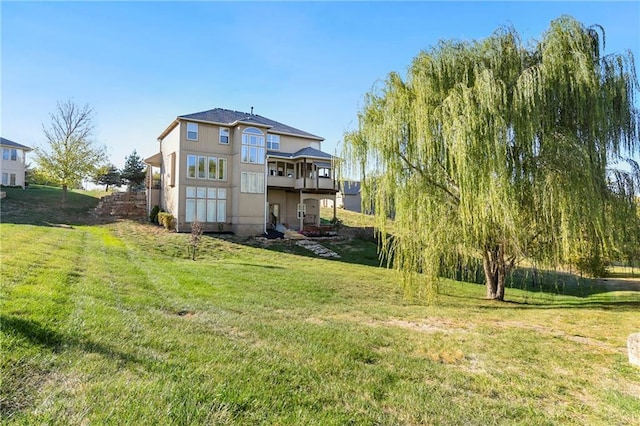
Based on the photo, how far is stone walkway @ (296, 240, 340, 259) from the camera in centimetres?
2077

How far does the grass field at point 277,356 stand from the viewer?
3.18 meters

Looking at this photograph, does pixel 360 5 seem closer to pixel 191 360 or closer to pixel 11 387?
pixel 191 360

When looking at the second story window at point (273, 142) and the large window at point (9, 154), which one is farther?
the large window at point (9, 154)

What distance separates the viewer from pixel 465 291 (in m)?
14.2

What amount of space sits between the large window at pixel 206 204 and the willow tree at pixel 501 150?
14723mm

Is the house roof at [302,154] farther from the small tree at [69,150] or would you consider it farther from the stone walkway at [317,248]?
the small tree at [69,150]

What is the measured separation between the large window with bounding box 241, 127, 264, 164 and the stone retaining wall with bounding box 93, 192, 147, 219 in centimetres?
1019

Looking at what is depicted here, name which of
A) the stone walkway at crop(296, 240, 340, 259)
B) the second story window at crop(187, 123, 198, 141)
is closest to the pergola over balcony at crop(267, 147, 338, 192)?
the stone walkway at crop(296, 240, 340, 259)

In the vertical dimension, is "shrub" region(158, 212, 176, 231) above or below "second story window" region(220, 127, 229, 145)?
below

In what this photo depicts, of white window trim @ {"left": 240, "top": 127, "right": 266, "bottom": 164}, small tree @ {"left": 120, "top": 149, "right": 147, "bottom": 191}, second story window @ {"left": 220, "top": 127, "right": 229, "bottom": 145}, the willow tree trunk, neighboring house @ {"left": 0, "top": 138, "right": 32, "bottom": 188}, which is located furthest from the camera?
small tree @ {"left": 120, "top": 149, "right": 147, "bottom": 191}

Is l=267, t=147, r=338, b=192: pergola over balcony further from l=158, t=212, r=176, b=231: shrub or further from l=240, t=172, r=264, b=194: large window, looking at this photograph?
→ l=158, t=212, r=176, b=231: shrub

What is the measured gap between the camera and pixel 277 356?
15.2 ft

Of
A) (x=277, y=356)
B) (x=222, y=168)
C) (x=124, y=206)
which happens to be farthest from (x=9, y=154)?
(x=277, y=356)

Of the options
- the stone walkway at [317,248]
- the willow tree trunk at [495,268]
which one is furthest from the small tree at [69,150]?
the willow tree trunk at [495,268]
